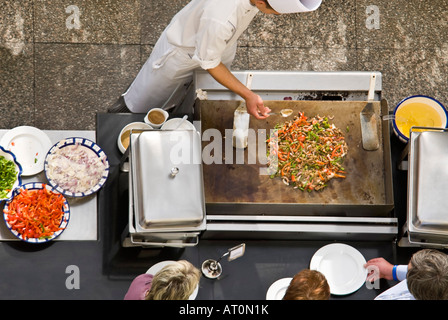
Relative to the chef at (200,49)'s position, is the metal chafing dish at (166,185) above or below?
below

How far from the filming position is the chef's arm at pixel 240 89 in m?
2.39

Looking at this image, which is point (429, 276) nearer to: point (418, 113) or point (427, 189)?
point (427, 189)

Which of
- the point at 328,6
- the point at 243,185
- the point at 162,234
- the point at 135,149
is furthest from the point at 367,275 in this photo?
the point at 328,6

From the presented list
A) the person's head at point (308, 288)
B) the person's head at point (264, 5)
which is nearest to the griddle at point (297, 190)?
the person's head at point (308, 288)

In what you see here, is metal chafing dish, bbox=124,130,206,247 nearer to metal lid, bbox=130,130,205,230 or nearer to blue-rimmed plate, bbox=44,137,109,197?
metal lid, bbox=130,130,205,230

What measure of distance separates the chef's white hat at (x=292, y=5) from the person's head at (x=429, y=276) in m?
1.12

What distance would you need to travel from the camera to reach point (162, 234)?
2188 millimetres

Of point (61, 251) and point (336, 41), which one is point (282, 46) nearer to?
point (336, 41)

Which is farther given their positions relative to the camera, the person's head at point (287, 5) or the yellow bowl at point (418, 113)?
the yellow bowl at point (418, 113)

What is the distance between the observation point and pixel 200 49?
2283mm

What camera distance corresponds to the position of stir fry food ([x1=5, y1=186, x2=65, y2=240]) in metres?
2.35

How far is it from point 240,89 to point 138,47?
145 cm

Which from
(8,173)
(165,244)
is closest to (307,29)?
(165,244)

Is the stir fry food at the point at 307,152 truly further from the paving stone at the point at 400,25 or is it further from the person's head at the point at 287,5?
the paving stone at the point at 400,25
